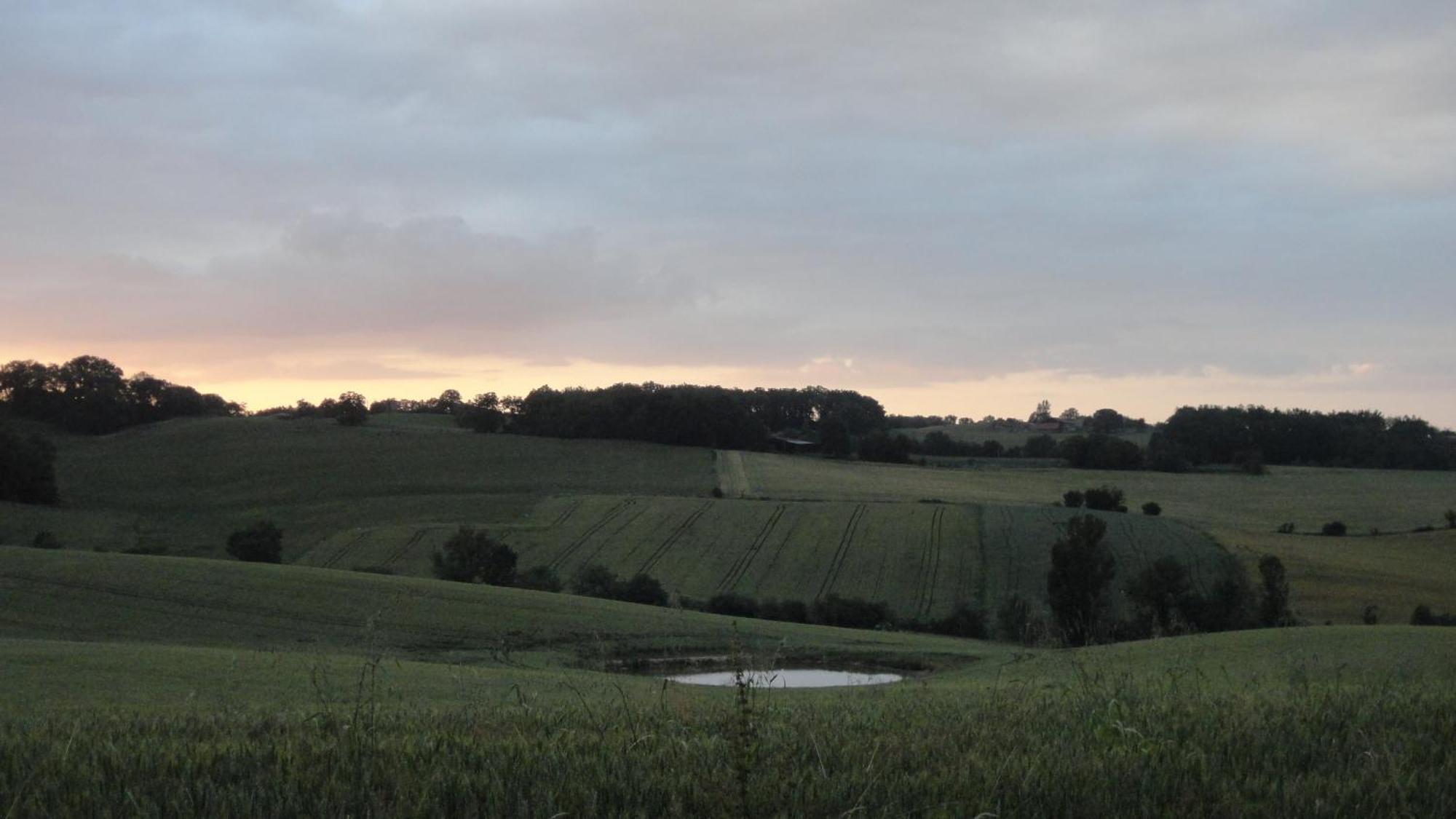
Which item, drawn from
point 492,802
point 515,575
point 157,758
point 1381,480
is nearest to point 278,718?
point 157,758

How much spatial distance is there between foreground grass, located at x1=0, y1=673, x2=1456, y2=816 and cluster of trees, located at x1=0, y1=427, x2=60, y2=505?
77.6 meters

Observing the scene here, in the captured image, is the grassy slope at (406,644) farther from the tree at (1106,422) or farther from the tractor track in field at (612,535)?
the tree at (1106,422)

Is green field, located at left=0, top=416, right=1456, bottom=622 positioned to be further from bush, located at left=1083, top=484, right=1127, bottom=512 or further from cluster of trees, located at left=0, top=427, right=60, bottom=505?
bush, located at left=1083, top=484, right=1127, bottom=512

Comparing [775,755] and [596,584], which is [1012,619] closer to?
[596,584]

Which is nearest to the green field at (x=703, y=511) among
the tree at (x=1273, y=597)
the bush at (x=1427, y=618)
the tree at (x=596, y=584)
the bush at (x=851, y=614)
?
the bush at (x=1427, y=618)

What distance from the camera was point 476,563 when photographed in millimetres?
52656

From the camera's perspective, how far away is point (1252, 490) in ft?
279

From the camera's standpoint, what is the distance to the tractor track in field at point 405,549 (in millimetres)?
58625

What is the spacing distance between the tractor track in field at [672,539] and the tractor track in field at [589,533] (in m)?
4.56

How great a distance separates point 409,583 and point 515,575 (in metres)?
Result: 18.7

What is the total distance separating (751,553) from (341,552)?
78.3ft

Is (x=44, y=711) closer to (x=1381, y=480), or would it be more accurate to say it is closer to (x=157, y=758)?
(x=157, y=758)

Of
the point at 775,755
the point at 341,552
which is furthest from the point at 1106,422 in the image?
the point at 775,755

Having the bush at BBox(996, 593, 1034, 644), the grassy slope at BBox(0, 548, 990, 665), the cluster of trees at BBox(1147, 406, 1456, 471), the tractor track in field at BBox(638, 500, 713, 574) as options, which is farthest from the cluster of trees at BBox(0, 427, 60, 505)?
the cluster of trees at BBox(1147, 406, 1456, 471)
